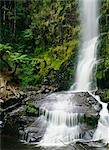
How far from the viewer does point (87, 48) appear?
1689cm

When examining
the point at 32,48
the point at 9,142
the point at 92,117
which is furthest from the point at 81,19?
the point at 9,142

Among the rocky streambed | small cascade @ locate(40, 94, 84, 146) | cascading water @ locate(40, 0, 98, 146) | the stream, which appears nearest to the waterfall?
cascading water @ locate(40, 0, 98, 146)

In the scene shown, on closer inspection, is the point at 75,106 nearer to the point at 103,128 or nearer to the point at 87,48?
the point at 103,128

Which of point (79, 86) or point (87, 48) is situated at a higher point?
point (87, 48)

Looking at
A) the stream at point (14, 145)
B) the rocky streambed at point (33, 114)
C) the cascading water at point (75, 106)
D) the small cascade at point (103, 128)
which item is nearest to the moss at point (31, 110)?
the rocky streambed at point (33, 114)

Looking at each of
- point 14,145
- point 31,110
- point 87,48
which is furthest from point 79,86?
point 14,145

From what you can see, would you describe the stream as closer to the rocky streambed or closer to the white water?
the rocky streambed

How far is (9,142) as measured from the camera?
11641mm

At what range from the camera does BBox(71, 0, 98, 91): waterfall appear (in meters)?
15.5

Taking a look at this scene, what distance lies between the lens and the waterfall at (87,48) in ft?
50.9

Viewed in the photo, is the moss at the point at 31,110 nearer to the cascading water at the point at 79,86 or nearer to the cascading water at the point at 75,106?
the cascading water at the point at 75,106

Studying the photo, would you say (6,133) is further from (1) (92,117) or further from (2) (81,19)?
(2) (81,19)

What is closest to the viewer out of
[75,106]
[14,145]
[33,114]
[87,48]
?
[14,145]

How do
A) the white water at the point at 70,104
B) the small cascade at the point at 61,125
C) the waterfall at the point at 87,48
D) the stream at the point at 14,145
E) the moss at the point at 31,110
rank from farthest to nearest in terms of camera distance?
the waterfall at the point at 87,48, the moss at the point at 31,110, the white water at the point at 70,104, the small cascade at the point at 61,125, the stream at the point at 14,145
